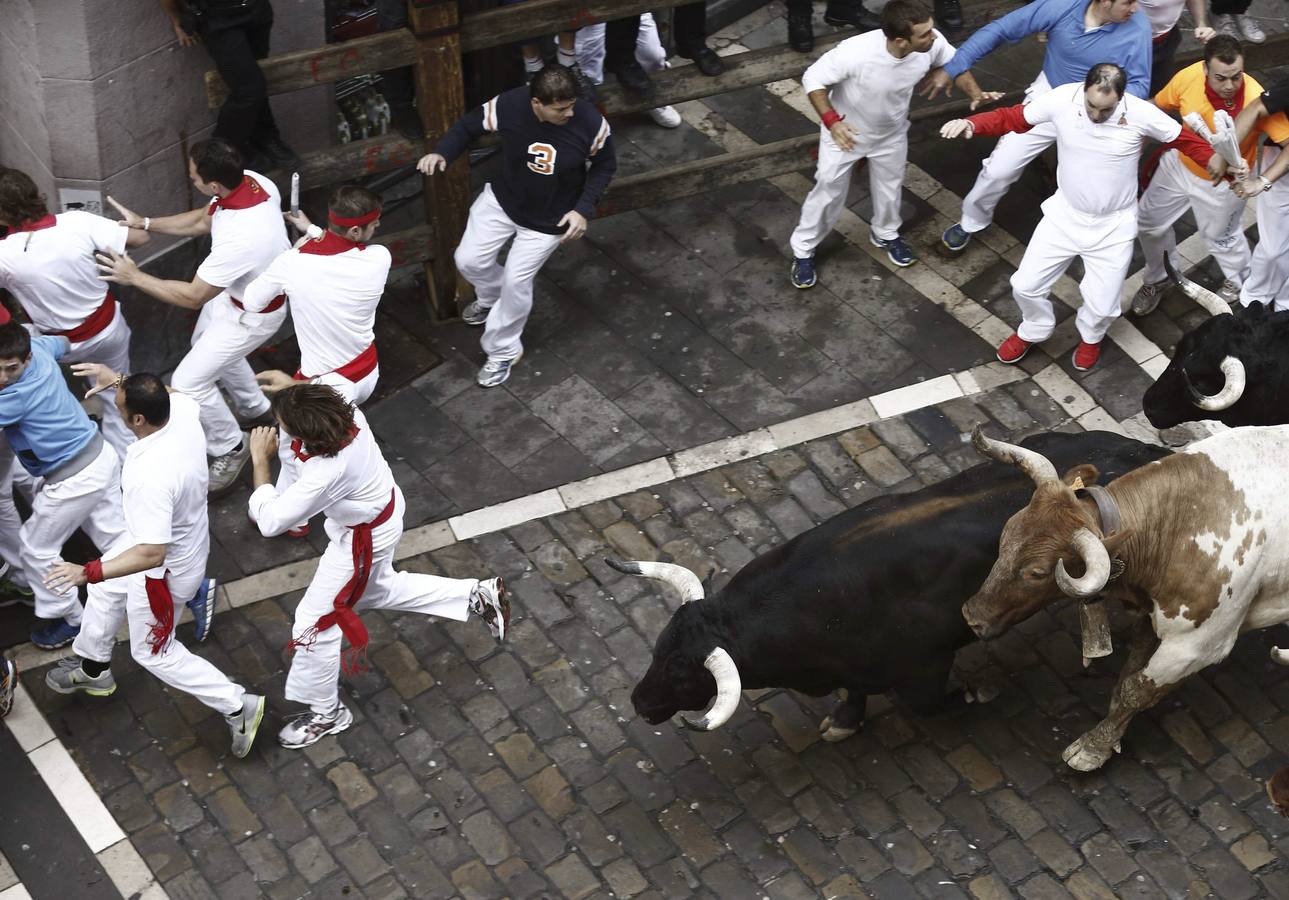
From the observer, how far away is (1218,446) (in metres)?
7.26

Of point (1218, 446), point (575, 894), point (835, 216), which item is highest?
point (1218, 446)

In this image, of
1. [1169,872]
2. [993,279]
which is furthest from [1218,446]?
[993,279]

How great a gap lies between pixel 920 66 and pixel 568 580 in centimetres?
383

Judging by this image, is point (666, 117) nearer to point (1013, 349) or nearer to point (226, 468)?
point (1013, 349)

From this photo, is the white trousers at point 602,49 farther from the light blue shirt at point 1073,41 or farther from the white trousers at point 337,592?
the white trousers at point 337,592

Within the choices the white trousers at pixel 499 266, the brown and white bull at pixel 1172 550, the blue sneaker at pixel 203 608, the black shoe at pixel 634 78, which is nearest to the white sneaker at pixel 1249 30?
the black shoe at pixel 634 78

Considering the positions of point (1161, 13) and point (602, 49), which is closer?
point (1161, 13)

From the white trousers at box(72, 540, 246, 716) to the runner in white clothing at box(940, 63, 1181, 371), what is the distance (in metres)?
5.05

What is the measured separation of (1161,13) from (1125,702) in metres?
4.94

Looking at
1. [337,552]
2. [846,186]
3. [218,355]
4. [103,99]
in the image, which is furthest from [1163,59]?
[103,99]

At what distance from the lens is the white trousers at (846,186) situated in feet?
32.3

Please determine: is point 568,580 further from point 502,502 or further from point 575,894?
point 575,894

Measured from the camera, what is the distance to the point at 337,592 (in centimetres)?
747

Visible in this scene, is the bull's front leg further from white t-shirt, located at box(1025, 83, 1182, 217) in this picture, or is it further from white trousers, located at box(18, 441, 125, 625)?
white trousers, located at box(18, 441, 125, 625)
